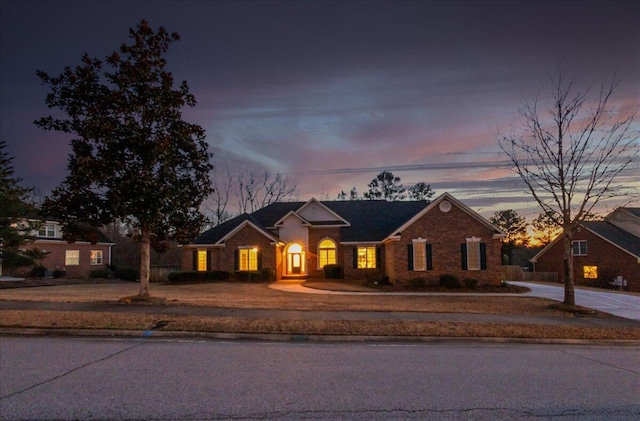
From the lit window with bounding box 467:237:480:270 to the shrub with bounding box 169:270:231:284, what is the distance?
1543 centimetres

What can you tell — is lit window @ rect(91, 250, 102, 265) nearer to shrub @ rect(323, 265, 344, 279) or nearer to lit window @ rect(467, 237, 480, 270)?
shrub @ rect(323, 265, 344, 279)

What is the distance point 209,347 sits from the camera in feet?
31.3

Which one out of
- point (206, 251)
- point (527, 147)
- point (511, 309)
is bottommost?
point (511, 309)

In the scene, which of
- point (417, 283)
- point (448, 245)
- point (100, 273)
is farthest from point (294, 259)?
point (100, 273)

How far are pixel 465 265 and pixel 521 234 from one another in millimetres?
40511

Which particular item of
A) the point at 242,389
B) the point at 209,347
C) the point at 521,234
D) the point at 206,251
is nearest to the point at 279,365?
the point at 242,389

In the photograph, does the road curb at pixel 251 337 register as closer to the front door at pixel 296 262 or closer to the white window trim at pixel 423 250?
the white window trim at pixel 423 250

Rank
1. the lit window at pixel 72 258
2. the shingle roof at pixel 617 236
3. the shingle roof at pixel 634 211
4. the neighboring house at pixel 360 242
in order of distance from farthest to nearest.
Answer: the shingle roof at pixel 634 211 < the shingle roof at pixel 617 236 < the lit window at pixel 72 258 < the neighboring house at pixel 360 242

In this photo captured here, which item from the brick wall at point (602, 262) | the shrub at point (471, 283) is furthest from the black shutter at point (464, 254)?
the brick wall at point (602, 262)

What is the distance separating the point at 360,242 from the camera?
32.9 metres

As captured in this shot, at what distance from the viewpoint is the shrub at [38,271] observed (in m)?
35.7

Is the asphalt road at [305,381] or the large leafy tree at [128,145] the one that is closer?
the asphalt road at [305,381]

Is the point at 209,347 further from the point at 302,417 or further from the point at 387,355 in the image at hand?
the point at 302,417

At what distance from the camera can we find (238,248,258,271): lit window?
32.6 meters
